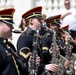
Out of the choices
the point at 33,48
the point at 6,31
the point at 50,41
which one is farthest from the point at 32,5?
the point at 6,31

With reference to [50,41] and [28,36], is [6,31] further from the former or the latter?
[50,41]

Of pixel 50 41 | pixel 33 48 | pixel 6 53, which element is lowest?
pixel 50 41

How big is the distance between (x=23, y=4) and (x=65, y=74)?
7.09 meters

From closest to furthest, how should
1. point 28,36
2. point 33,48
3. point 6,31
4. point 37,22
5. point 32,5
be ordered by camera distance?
point 6,31
point 33,48
point 28,36
point 37,22
point 32,5

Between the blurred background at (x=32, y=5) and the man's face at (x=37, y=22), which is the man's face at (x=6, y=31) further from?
the blurred background at (x=32, y=5)

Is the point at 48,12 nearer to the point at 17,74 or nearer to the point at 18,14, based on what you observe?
the point at 18,14

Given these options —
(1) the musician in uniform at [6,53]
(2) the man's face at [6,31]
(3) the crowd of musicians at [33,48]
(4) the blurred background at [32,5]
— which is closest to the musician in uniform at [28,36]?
(3) the crowd of musicians at [33,48]

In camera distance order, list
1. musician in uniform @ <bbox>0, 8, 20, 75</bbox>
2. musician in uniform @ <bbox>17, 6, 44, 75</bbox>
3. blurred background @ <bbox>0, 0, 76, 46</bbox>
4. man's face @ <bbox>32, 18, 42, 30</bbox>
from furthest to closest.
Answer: blurred background @ <bbox>0, 0, 76, 46</bbox> < man's face @ <bbox>32, 18, 42, 30</bbox> < musician in uniform @ <bbox>17, 6, 44, 75</bbox> < musician in uniform @ <bbox>0, 8, 20, 75</bbox>

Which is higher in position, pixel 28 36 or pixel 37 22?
pixel 37 22

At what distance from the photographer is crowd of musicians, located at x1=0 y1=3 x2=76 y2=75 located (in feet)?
16.0

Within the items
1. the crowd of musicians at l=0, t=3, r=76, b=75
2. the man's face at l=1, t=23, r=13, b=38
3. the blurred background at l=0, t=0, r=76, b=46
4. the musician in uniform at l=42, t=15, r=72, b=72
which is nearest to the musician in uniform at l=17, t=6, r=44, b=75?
the crowd of musicians at l=0, t=3, r=76, b=75

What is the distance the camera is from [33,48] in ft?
19.6

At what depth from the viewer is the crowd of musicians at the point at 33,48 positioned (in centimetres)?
488

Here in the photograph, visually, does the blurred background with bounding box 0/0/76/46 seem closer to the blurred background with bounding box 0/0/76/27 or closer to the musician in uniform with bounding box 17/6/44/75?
the blurred background with bounding box 0/0/76/27
